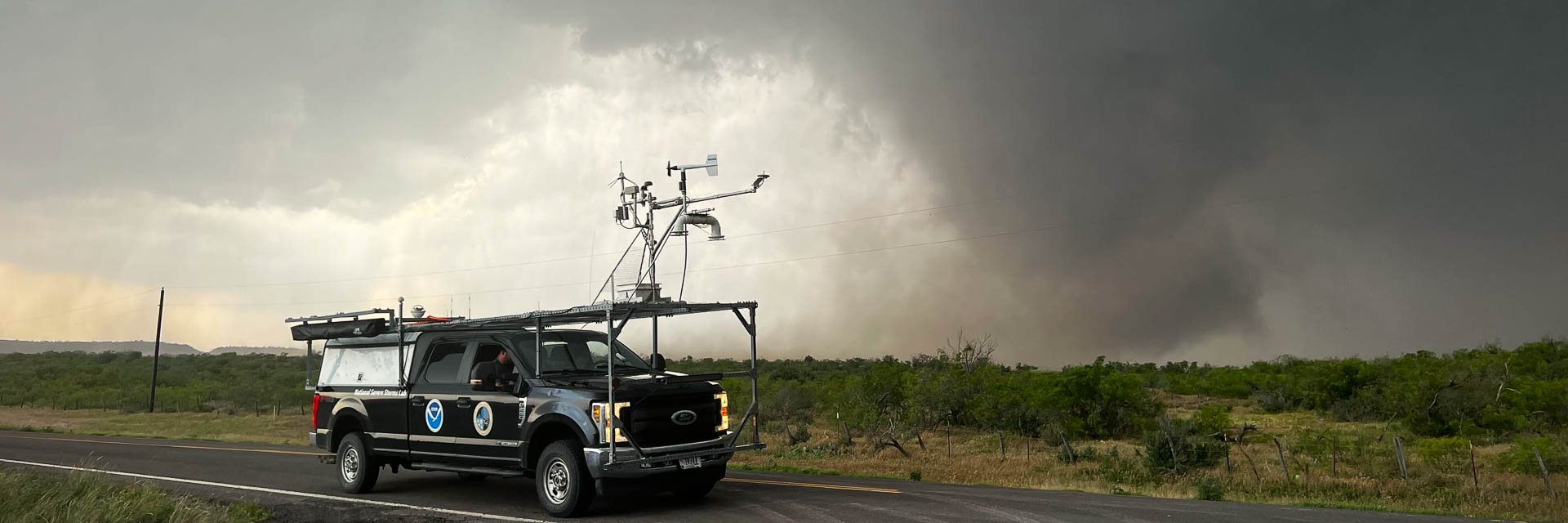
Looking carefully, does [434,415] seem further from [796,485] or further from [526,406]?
[796,485]

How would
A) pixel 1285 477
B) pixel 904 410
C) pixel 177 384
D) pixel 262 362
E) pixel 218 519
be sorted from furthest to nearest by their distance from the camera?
1. pixel 262 362
2. pixel 177 384
3. pixel 904 410
4. pixel 1285 477
5. pixel 218 519

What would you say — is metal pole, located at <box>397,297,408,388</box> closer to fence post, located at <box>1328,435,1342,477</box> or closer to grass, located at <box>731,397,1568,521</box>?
grass, located at <box>731,397,1568,521</box>

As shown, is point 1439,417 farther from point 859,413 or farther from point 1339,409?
point 859,413

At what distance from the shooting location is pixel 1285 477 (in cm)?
1598

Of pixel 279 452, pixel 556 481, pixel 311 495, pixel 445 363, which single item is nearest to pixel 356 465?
pixel 311 495

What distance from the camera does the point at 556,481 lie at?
35.4 feet

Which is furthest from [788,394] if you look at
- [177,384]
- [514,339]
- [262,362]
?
[262,362]

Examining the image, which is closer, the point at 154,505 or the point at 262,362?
the point at 154,505

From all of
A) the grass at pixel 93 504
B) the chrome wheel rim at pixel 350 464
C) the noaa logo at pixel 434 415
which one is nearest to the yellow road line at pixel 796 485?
the noaa logo at pixel 434 415

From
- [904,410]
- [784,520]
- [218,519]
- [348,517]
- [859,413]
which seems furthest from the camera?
[904,410]

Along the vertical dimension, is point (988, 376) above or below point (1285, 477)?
above

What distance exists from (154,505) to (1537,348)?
52.0m

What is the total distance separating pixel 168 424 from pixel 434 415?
98.8 feet

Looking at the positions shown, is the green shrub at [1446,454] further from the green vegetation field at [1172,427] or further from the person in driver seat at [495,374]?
the person in driver seat at [495,374]
